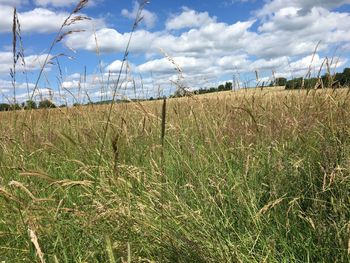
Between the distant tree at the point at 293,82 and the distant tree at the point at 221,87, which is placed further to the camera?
the distant tree at the point at 221,87

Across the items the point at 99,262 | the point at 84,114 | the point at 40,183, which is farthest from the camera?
the point at 84,114

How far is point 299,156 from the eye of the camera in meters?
2.56

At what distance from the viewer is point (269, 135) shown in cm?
296

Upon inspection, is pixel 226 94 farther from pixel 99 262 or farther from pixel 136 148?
pixel 99 262

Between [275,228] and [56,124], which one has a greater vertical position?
[56,124]

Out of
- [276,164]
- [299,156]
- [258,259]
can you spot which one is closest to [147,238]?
[258,259]

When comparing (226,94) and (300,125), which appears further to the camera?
(226,94)

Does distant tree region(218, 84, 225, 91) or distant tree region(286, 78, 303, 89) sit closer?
distant tree region(286, 78, 303, 89)

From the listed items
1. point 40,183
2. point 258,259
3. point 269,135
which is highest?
point 269,135

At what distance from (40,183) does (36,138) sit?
0.96m

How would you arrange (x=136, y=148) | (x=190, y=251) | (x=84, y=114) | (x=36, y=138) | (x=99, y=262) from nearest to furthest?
(x=190, y=251)
(x=99, y=262)
(x=136, y=148)
(x=36, y=138)
(x=84, y=114)

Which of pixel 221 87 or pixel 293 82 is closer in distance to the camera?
pixel 293 82

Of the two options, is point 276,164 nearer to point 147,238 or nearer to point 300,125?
point 300,125

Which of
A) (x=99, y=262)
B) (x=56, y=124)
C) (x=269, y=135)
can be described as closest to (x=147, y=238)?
(x=99, y=262)
